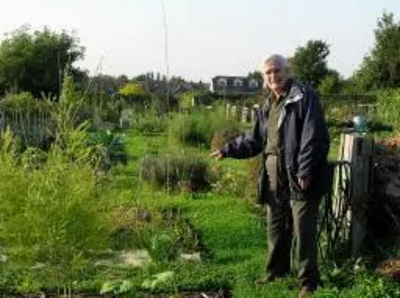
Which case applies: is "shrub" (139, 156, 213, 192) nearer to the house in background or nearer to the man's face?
the man's face

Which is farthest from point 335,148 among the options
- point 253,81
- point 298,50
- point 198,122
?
point 253,81

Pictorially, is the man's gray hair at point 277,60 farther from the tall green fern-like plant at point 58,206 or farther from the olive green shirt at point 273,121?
the tall green fern-like plant at point 58,206

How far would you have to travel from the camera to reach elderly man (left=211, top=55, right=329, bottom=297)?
22.6 ft

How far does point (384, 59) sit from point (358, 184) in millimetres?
42153

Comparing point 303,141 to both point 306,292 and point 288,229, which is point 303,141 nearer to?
point 288,229

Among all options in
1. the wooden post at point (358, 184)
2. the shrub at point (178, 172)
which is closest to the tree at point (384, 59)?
the shrub at point (178, 172)

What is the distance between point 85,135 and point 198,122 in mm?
18557

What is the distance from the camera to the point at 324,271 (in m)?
7.68

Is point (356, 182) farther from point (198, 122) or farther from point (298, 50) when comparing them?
point (298, 50)

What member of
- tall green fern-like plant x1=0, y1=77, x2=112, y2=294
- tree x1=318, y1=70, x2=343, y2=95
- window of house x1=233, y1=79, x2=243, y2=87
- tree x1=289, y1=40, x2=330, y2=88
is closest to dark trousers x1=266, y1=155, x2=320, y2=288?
tall green fern-like plant x1=0, y1=77, x2=112, y2=294

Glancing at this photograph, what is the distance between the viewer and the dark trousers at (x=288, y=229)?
7.04 m

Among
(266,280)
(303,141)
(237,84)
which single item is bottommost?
(266,280)

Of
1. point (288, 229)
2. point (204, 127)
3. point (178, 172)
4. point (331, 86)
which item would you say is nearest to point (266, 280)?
point (288, 229)

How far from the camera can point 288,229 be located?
759 cm
